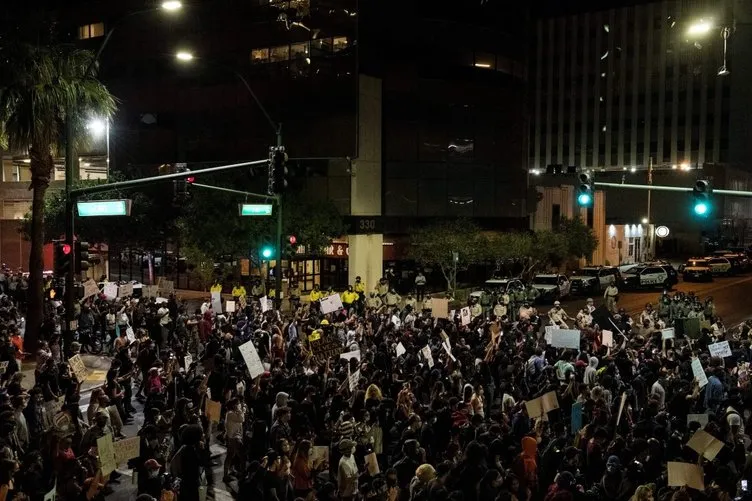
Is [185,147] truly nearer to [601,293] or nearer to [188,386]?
[601,293]

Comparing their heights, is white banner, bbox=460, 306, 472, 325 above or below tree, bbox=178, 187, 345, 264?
below

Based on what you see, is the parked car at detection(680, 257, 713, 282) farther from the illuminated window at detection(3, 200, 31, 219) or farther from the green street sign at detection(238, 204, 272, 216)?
the illuminated window at detection(3, 200, 31, 219)

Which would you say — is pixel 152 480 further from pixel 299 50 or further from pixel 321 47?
pixel 299 50

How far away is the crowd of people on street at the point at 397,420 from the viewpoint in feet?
27.2

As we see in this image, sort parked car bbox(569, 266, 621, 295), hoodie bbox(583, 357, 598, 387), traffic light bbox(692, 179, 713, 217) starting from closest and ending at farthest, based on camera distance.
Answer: hoodie bbox(583, 357, 598, 387) < traffic light bbox(692, 179, 713, 217) < parked car bbox(569, 266, 621, 295)

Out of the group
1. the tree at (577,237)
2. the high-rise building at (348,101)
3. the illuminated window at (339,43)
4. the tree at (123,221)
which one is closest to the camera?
the illuminated window at (339,43)

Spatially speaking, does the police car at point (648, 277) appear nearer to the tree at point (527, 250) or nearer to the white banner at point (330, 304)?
the tree at point (527, 250)

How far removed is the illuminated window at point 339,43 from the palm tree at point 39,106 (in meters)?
17.7

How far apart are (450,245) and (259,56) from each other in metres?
14.8

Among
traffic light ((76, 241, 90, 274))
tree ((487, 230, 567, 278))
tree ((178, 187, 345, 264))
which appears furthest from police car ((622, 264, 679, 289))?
traffic light ((76, 241, 90, 274))

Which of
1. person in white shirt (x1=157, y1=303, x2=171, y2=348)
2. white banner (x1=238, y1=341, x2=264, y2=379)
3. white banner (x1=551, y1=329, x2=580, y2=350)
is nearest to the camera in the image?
white banner (x1=238, y1=341, x2=264, y2=379)

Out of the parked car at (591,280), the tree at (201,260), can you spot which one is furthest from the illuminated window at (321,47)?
Answer: the parked car at (591,280)

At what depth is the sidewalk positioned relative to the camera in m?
18.0

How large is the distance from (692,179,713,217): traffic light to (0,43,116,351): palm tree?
51.8ft
